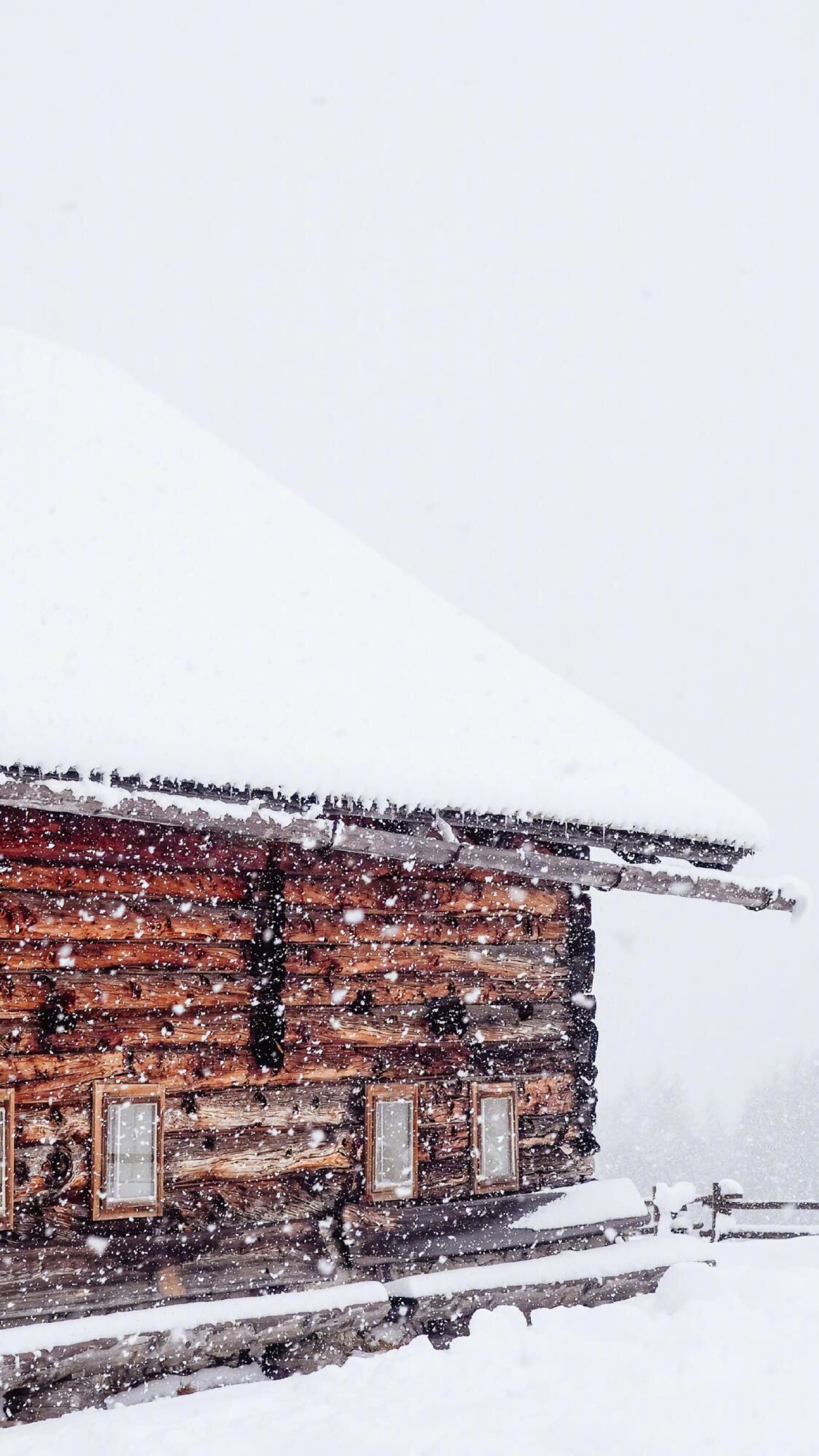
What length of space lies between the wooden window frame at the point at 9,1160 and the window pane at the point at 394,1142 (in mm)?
2173

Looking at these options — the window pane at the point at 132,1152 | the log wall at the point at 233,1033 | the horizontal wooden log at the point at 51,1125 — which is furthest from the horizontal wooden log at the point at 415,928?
the horizontal wooden log at the point at 51,1125

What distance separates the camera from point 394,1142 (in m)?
6.98

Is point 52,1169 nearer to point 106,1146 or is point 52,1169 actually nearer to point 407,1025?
point 106,1146

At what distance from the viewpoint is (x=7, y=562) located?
6.54 meters

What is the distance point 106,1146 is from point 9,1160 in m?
0.51

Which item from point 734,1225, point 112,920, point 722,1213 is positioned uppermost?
point 112,920

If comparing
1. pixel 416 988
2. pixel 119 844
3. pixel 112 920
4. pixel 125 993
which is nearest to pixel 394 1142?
pixel 416 988

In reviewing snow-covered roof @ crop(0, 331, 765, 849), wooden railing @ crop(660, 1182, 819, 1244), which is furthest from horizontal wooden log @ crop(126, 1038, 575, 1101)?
wooden railing @ crop(660, 1182, 819, 1244)

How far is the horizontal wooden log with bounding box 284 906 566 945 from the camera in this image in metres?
6.69

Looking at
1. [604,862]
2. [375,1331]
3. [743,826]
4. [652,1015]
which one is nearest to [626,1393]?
[375,1331]

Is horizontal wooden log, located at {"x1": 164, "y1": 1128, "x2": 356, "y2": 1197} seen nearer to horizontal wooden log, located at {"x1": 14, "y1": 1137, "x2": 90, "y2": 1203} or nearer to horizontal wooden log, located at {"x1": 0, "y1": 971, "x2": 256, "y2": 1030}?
horizontal wooden log, located at {"x1": 14, "y1": 1137, "x2": 90, "y2": 1203}

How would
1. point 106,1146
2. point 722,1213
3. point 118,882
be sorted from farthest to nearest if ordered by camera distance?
point 722,1213, point 118,882, point 106,1146

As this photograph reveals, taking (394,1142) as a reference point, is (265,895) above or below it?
above

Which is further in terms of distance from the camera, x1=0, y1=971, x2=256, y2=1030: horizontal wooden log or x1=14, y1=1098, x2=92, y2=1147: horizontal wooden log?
x1=0, y1=971, x2=256, y2=1030: horizontal wooden log
